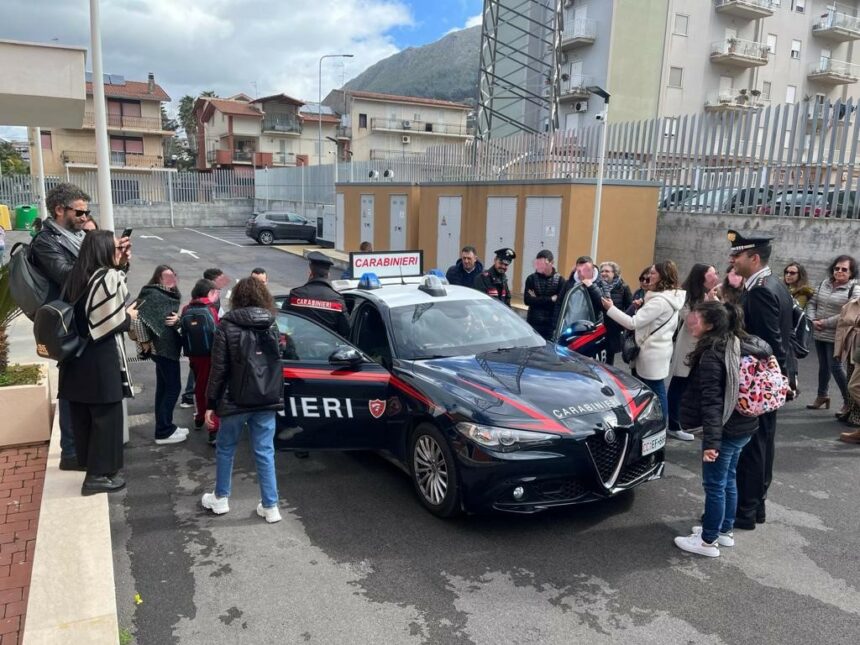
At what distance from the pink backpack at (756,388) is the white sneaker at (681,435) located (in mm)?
2385

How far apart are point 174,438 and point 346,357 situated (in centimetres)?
219

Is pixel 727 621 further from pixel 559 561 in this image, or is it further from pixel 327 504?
pixel 327 504

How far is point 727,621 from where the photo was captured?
3.43 meters

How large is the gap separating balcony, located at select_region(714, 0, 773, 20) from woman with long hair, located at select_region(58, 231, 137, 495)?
4355cm

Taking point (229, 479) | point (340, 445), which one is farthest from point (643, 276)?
point (229, 479)

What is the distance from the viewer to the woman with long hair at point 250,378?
420 cm

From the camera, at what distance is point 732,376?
3.82m

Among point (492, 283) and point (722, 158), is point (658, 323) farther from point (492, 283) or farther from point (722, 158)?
point (722, 158)

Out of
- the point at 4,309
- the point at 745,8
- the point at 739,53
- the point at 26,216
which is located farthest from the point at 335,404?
the point at 745,8

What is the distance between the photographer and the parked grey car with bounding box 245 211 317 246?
27.4 metres

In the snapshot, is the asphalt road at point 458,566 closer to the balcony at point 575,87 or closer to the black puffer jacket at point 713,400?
the black puffer jacket at point 713,400

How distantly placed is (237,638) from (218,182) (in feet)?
134

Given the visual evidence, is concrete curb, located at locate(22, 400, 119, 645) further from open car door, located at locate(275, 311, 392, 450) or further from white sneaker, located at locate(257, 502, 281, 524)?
open car door, located at locate(275, 311, 392, 450)

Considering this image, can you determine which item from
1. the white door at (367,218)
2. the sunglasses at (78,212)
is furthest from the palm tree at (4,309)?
the white door at (367,218)
